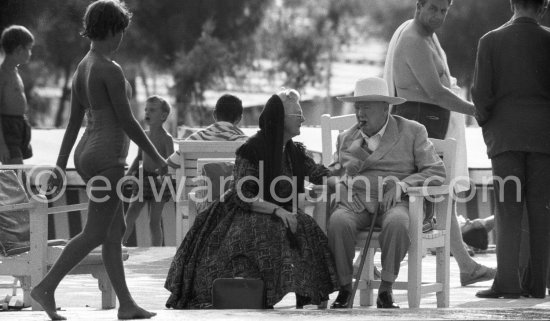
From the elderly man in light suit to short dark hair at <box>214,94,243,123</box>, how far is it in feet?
6.30

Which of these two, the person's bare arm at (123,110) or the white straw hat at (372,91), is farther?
the white straw hat at (372,91)

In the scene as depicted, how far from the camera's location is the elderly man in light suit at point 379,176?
7.35m

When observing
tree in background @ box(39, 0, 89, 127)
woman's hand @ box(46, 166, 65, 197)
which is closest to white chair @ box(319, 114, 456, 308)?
woman's hand @ box(46, 166, 65, 197)

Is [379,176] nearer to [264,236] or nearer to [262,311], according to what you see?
[264,236]

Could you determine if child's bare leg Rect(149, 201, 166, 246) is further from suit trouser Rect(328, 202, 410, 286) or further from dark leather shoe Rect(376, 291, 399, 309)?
dark leather shoe Rect(376, 291, 399, 309)

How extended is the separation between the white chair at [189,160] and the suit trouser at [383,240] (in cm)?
153

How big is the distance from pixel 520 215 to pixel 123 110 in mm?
2618

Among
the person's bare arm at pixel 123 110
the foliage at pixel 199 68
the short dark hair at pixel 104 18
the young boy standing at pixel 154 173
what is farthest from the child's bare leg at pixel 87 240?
the foliage at pixel 199 68

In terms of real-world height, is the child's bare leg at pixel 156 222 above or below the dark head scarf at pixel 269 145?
below

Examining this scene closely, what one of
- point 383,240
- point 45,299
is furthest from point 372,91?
point 45,299

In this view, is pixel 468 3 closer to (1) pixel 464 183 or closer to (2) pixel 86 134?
(1) pixel 464 183

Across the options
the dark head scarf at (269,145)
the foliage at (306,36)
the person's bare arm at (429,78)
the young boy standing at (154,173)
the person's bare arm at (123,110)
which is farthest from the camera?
the foliage at (306,36)

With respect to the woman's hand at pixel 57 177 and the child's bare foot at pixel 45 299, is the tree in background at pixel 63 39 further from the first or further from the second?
the child's bare foot at pixel 45 299

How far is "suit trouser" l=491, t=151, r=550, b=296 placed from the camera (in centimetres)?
783
